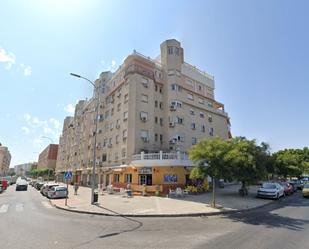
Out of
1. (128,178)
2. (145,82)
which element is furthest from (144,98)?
(128,178)

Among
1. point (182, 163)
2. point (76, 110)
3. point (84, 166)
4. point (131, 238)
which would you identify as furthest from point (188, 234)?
point (76, 110)

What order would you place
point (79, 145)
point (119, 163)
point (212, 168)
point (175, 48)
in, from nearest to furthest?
point (212, 168)
point (119, 163)
point (175, 48)
point (79, 145)

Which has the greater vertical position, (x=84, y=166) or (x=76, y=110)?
(x=76, y=110)

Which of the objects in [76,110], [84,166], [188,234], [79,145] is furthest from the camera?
[76,110]

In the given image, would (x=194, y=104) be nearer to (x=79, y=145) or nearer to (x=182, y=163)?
(x=182, y=163)

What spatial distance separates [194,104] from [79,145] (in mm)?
28802

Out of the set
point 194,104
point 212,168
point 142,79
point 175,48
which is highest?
point 175,48

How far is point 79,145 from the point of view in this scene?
170 feet

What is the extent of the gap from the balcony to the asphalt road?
12.9 metres

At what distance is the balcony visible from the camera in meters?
26.3

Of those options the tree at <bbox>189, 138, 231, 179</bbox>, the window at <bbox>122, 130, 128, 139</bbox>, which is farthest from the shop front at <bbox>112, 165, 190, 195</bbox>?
the tree at <bbox>189, 138, 231, 179</bbox>

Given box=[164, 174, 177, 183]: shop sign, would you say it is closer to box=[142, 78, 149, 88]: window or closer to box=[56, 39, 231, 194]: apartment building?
box=[56, 39, 231, 194]: apartment building

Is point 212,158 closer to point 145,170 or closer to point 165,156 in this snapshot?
point 165,156

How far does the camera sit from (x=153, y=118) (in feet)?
108
